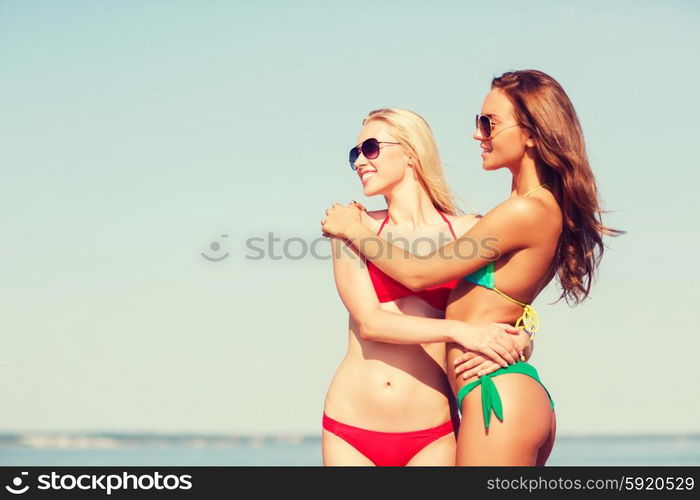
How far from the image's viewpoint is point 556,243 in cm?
661

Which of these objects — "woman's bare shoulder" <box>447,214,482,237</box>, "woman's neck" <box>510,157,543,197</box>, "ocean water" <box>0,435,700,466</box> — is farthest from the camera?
"ocean water" <box>0,435,700,466</box>

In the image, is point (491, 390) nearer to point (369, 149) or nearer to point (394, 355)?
point (394, 355)

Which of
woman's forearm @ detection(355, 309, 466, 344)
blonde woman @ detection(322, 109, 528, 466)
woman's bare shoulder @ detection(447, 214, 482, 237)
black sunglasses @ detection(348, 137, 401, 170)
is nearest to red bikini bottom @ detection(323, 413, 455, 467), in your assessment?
blonde woman @ detection(322, 109, 528, 466)

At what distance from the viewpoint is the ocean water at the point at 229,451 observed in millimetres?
31094

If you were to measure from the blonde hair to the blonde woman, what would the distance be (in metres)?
0.02

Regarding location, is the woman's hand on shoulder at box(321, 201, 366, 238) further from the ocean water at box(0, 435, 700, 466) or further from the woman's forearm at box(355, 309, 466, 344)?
the ocean water at box(0, 435, 700, 466)

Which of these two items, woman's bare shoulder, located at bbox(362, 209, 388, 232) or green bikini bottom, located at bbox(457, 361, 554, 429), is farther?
woman's bare shoulder, located at bbox(362, 209, 388, 232)

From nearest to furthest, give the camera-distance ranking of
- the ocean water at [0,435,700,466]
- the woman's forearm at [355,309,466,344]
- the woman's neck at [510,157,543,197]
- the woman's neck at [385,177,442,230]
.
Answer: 1. the woman's forearm at [355,309,466,344]
2. the woman's neck at [510,157,543,197]
3. the woman's neck at [385,177,442,230]
4. the ocean water at [0,435,700,466]

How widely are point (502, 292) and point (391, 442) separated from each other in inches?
53.8

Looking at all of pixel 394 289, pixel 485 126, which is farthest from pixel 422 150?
pixel 394 289

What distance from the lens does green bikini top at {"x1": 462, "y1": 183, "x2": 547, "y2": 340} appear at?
21.3ft
